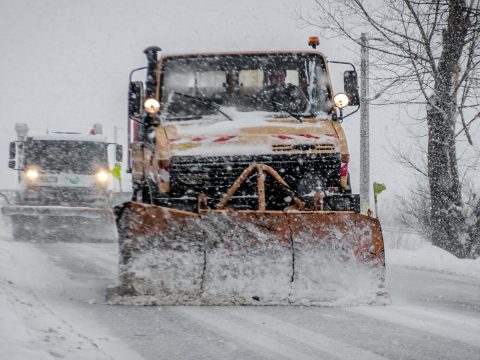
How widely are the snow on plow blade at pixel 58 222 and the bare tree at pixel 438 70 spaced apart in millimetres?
6377

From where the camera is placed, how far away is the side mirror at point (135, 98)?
7840 mm

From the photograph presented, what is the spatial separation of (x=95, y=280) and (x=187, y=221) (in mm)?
2370

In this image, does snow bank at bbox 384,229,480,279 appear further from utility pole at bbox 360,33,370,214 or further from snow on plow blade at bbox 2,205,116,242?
snow on plow blade at bbox 2,205,116,242

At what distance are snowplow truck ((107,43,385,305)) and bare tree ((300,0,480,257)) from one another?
576cm

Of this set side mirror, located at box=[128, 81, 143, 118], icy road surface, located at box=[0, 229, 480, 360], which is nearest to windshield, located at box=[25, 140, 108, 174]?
side mirror, located at box=[128, 81, 143, 118]

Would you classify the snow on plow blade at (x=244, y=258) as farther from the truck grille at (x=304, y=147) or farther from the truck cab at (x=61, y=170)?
the truck cab at (x=61, y=170)

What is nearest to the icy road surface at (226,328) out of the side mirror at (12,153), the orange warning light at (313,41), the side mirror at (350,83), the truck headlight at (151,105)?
the truck headlight at (151,105)

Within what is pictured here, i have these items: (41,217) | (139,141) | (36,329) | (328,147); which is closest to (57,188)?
(41,217)

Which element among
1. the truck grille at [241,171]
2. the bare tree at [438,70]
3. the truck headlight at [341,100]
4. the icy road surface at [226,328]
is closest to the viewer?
the icy road surface at [226,328]

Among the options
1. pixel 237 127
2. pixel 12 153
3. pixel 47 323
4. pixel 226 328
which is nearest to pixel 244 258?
pixel 226 328

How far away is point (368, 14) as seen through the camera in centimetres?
1379

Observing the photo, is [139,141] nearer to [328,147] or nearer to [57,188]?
[328,147]

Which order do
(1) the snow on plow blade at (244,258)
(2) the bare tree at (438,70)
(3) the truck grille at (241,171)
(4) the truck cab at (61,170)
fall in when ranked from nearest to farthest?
(1) the snow on plow blade at (244,258)
(3) the truck grille at (241,171)
(2) the bare tree at (438,70)
(4) the truck cab at (61,170)

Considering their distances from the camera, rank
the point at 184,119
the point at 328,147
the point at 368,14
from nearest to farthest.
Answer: the point at 328,147 → the point at 184,119 → the point at 368,14
